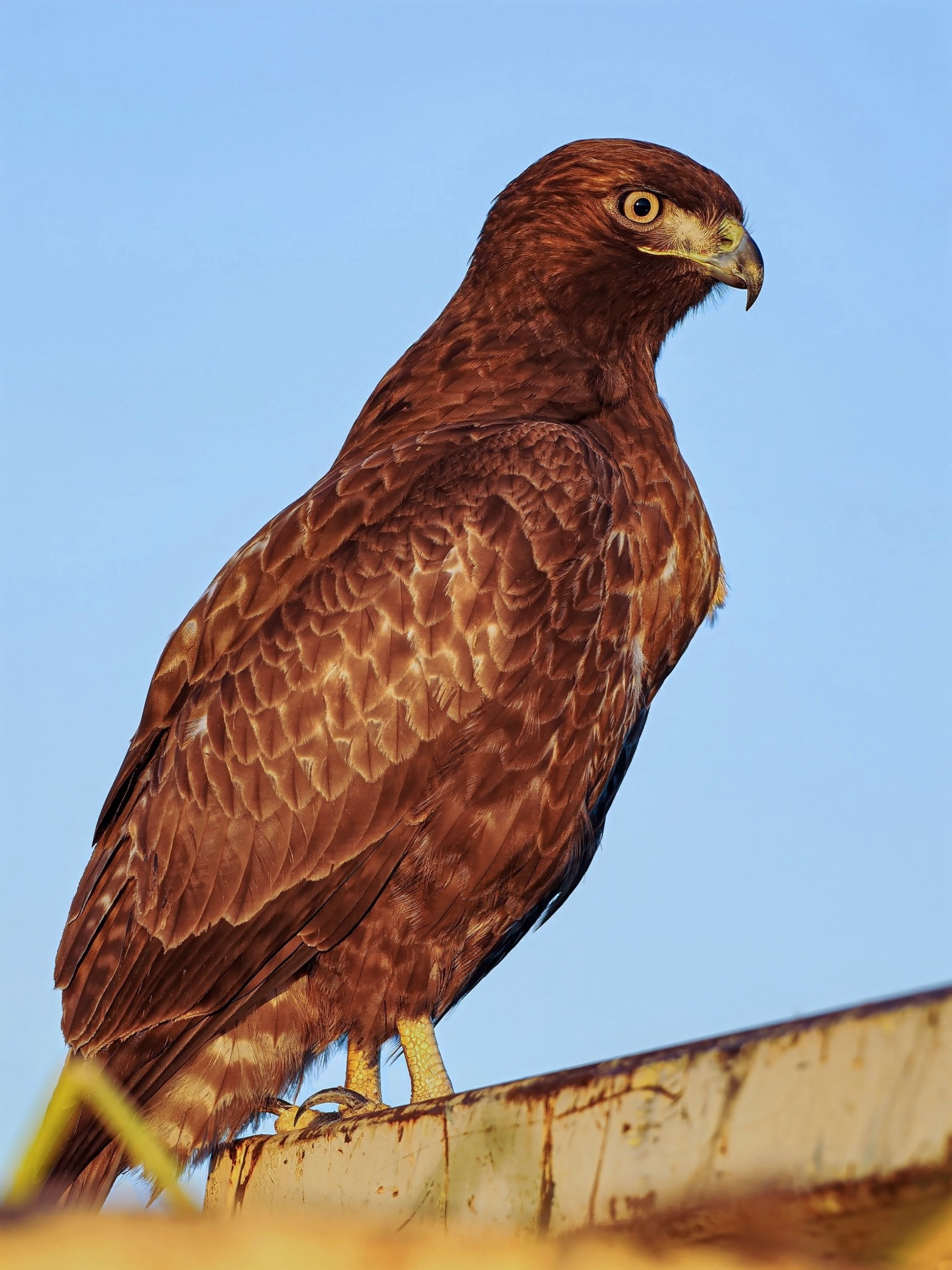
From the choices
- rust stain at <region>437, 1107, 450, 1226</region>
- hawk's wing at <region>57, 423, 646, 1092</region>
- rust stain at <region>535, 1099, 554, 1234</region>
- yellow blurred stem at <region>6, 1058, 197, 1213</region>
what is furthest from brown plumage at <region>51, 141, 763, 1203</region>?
yellow blurred stem at <region>6, 1058, 197, 1213</region>

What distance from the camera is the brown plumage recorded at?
5.20 m

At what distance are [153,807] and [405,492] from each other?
143 centimetres

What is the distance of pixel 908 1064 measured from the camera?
1429 mm

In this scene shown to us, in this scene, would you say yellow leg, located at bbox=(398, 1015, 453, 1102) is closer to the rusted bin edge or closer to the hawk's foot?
the hawk's foot

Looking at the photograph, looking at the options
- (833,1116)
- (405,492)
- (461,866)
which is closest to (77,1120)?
(461,866)

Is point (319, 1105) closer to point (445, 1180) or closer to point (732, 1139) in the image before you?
point (445, 1180)

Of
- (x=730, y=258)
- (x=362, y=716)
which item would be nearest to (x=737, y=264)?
(x=730, y=258)

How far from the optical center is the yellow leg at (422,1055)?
5191 mm

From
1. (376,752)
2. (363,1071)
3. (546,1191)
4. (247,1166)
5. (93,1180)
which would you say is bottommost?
(546,1191)

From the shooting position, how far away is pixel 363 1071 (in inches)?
212

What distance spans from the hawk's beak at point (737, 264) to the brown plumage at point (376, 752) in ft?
3.17

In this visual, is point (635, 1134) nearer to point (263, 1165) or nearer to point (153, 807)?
point (263, 1165)

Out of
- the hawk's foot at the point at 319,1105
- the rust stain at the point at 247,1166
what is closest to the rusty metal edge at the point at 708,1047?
the rust stain at the point at 247,1166

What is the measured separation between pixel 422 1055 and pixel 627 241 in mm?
3419
